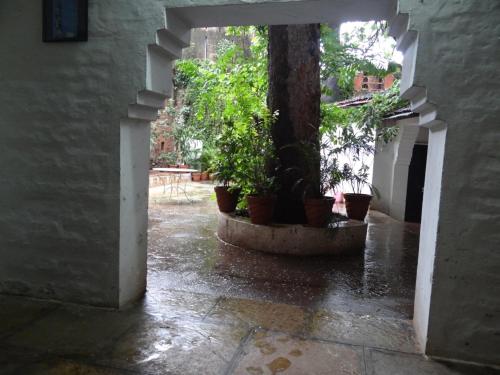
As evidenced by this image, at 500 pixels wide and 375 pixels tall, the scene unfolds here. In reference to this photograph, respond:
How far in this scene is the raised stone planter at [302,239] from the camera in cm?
489

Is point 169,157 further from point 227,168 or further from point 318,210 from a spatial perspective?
point 318,210

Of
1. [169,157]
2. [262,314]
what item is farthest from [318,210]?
[169,157]

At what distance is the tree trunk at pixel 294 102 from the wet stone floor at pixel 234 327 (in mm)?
1358

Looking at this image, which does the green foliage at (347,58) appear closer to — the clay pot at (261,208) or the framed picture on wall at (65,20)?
the clay pot at (261,208)

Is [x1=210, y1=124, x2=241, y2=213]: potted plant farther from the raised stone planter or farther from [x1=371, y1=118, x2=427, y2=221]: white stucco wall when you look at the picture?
[x1=371, y1=118, x2=427, y2=221]: white stucco wall

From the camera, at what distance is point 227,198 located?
5957 millimetres

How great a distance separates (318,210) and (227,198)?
1.58 m

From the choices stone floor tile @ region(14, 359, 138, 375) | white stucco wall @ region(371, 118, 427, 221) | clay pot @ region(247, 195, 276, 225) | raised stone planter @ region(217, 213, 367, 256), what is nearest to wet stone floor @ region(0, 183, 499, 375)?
stone floor tile @ region(14, 359, 138, 375)

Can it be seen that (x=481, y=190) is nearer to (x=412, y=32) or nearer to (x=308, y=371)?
(x=412, y=32)

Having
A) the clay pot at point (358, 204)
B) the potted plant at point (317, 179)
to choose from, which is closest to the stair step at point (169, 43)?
the potted plant at point (317, 179)

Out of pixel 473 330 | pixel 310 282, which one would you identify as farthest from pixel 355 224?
pixel 473 330

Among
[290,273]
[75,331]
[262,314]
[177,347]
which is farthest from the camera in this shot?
[290,273]

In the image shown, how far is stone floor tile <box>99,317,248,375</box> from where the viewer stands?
2197 millimetres

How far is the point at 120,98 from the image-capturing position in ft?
8.86
